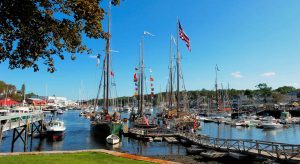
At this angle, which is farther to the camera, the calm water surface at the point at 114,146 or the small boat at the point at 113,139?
the small boat at the point at 113,139

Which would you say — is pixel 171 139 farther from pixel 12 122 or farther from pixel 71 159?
pixel 71 159

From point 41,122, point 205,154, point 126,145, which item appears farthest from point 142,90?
point 205,154

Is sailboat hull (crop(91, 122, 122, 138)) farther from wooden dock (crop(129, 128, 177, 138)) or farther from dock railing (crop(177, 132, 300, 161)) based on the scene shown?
dock railing (crop(177, 132, 300, 161))

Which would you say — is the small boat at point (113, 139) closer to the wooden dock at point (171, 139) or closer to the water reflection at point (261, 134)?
the wooden dock at point (171, 139)

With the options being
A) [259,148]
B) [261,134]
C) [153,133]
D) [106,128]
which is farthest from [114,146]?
[261,134]

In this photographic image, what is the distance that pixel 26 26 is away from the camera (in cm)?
1376

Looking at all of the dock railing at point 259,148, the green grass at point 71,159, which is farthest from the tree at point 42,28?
the dock railing at point 259,148

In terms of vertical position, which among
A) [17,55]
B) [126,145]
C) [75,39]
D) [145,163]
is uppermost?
[75,39]

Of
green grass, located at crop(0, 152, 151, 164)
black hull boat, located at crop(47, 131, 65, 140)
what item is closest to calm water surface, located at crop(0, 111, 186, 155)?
black hull boat, located at crop(47, 131, 65, 140)

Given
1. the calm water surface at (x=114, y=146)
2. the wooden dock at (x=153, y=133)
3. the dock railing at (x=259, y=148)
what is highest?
the dock railing at (x=259, y=148)

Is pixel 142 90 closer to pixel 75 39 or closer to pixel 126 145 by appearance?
pixel 126 145

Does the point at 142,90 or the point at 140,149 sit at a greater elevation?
the point at 142,90

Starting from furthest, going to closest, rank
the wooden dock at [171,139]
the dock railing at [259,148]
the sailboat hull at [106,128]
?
the sailboat hull at [106,128]
the wooden dock at [171,139]
the dock railing at [259,148]

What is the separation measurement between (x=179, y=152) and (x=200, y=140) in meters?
4.06
